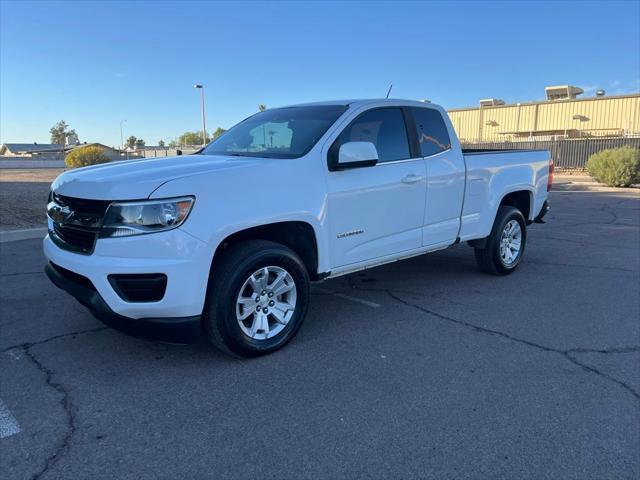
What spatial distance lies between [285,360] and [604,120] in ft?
152

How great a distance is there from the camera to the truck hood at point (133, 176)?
3.40 meters

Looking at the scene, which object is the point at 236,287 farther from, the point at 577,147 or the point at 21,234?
the point at 577,147

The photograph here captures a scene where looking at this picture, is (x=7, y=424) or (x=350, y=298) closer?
(x=7, y=424)

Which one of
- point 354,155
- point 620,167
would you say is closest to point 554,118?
point 620,167

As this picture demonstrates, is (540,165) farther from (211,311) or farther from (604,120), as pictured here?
(604,120)

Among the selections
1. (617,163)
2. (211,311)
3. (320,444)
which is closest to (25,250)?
(211,311)

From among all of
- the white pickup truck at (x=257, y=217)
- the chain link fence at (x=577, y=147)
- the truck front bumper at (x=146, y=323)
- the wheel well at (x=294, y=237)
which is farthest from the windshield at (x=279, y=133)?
the chain link fence at (x=577, y=147)

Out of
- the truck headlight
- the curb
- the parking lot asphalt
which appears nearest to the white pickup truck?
the truck headlight

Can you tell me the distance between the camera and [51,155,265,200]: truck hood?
3.40 m

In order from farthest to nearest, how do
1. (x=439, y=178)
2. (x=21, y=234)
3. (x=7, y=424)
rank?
(x=21, y=234) → (x=439, y=178) → (x=7, y=424)

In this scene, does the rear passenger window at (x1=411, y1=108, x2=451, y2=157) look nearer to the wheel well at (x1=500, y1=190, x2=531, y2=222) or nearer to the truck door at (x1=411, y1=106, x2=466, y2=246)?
the truck door at (x1=411, y1=106, x2=466, y2=246)

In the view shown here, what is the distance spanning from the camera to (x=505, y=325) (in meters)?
4.73

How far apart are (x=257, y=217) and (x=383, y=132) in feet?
6.16

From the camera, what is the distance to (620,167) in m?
20.9
